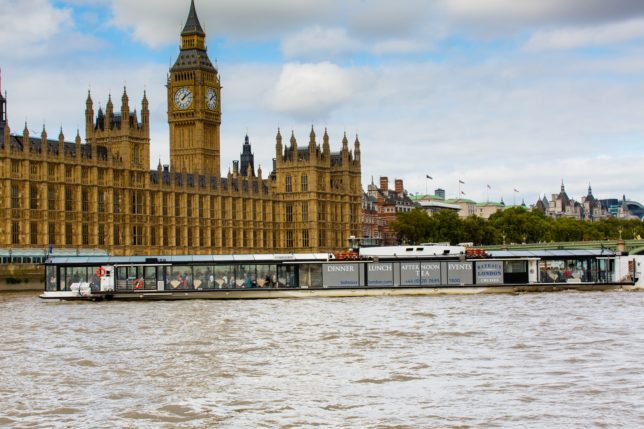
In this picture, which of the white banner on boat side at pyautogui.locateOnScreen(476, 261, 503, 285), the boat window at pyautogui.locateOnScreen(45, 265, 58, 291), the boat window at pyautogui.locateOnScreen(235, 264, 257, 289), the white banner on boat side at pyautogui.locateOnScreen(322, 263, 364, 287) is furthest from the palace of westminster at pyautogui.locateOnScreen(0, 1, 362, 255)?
the white banner on boat side at pyautogui.locateOnScreen(476, 261, 503, 285)

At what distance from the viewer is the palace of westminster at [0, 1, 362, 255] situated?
332ft

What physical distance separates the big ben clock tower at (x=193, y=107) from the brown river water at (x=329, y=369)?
93.7m

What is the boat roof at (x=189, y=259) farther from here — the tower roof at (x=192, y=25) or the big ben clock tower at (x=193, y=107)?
the tower roof at (x=192, y=25)

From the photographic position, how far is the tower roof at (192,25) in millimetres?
147875

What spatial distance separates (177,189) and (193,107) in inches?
1039

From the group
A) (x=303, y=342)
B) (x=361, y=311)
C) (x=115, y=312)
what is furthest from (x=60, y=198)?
(x=303, y=342)

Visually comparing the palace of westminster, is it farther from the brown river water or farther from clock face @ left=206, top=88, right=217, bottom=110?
the brown river water

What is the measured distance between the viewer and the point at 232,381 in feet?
97.4

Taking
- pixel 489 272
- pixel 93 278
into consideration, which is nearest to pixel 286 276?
pixel 93 278

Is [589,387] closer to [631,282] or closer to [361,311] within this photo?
[361,311]

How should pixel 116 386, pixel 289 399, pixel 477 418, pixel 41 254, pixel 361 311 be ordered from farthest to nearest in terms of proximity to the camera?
pixel 41 254
pixel 361 311
pixel 116 386
pixel 289 399
pixel 477 418

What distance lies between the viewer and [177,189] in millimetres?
122000

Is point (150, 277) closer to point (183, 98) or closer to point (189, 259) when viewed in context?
point (189, 259)

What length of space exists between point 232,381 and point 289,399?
3301 millimetres
